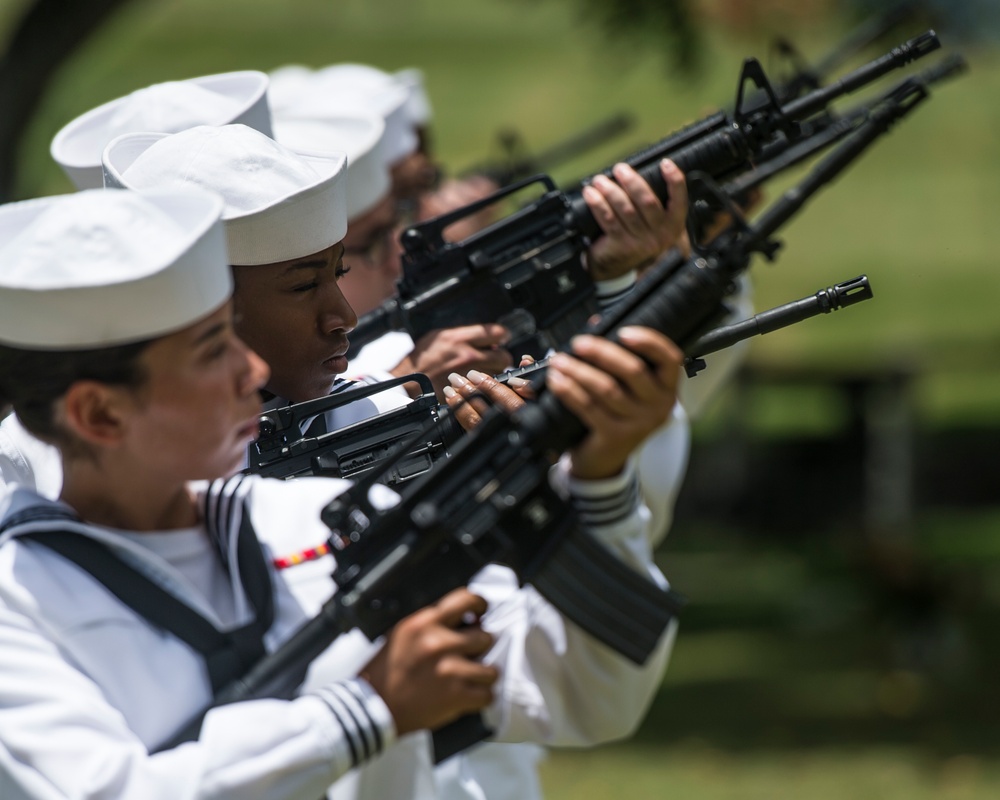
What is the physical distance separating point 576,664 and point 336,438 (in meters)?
1.00

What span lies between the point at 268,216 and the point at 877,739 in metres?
6.60

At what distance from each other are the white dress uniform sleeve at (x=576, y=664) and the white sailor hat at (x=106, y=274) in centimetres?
62

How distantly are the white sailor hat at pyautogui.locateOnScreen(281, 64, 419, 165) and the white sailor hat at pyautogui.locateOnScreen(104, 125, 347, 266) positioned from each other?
89.0 inches

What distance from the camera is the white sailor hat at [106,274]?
7.16 ft

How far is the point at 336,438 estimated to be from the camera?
10.2 ft

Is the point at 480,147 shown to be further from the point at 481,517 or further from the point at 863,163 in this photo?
the point at 481,517

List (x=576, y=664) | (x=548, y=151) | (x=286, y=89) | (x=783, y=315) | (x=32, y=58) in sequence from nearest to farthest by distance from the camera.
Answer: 1. (x=576, y=664)
2. (x=783, y=315)
3. (x=286, y=89)
4. (x=32, y=58)
5. (x=548, y=151)

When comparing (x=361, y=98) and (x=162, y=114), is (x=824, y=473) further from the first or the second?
(x=162, y=114)

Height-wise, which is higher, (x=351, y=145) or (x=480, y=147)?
(x=351, y=145)

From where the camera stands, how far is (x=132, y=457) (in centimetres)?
228

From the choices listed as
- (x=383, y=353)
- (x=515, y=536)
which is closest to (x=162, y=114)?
(x=383, y=353)

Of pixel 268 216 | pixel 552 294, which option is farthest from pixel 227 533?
pixel 552 294

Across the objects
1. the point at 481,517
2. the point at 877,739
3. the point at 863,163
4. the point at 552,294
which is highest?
the point at 481,517

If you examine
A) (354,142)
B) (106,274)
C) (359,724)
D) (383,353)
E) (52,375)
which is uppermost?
(106,274)
